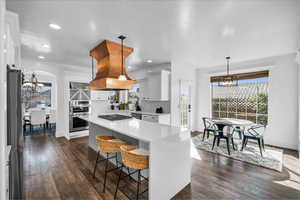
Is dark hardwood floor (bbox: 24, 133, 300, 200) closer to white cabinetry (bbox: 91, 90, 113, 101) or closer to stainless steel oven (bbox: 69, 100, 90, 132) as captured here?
stainless steel oven (bbox: 69, 100, 90, 132)

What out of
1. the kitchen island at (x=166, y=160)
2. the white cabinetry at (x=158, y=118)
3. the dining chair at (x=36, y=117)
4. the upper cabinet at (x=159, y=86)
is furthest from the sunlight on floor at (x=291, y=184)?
the dining chair at (x=36, y=117)

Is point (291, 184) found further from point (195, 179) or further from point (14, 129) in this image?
point (14, 129)

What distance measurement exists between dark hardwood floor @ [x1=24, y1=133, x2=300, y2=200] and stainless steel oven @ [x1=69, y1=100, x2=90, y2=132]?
1372mm

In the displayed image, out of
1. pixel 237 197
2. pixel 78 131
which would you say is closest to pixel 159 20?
pixel 237 197

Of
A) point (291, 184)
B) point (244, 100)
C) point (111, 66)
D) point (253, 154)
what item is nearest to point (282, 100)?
point (244, 100)

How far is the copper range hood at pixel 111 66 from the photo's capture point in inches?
107

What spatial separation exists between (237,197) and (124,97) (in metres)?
5.34

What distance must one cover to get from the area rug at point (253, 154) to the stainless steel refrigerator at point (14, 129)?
367 cm

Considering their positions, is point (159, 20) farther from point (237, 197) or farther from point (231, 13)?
point (237, 197)

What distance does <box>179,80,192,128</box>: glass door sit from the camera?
4.91 m

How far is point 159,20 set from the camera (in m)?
2.11

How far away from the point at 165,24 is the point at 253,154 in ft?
11.8

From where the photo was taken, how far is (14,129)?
49.9 inches

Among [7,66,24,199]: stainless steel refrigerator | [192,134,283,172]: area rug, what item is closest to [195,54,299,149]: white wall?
[192,134,283,172]: area rug
